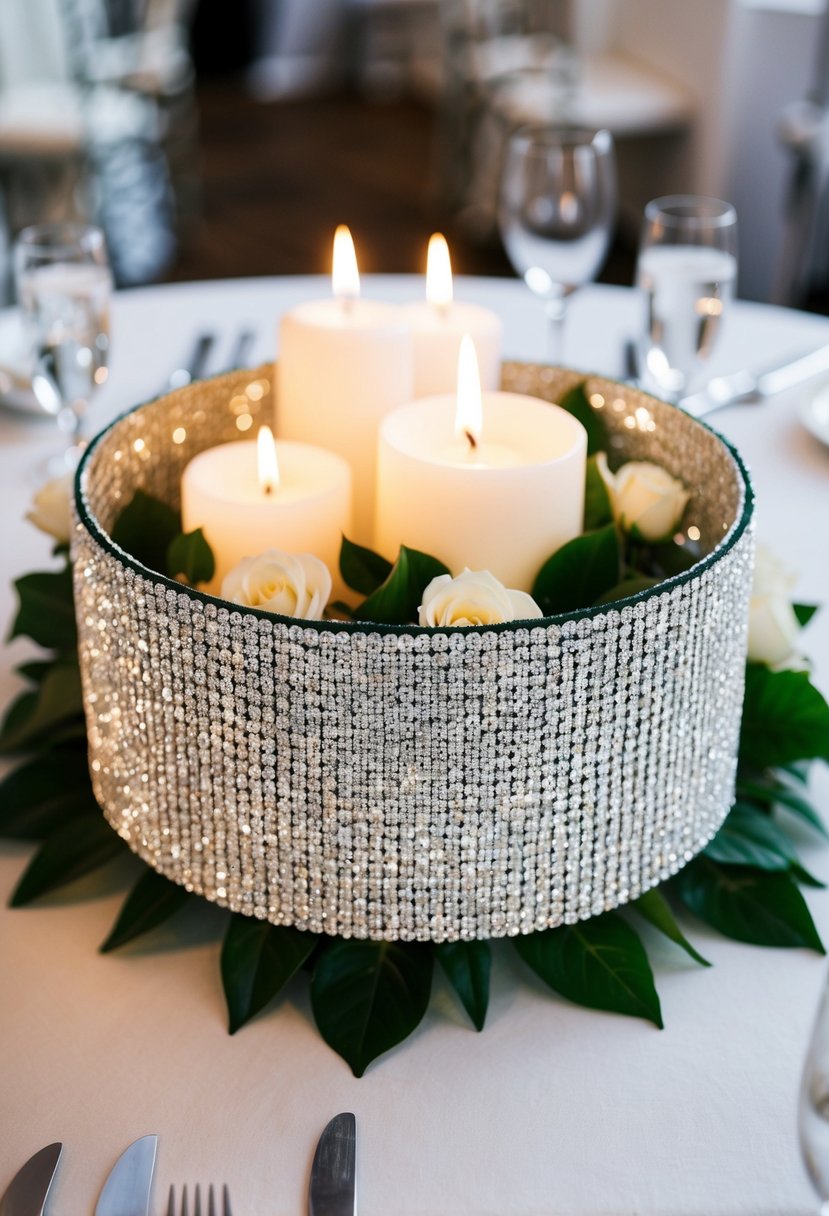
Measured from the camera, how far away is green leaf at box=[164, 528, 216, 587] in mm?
597

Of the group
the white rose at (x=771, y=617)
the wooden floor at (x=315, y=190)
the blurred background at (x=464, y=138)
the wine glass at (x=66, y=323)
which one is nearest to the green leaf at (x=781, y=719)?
the white rose at (x=771, y=617)

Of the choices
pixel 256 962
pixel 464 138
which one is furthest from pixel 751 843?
pixel 464 138

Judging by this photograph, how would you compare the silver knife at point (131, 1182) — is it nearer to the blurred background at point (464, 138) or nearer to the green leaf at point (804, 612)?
the green leaf at point (804, 612)

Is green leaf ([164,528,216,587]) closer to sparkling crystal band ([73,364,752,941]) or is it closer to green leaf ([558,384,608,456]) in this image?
sparkling crystal band ([73,364,752,941])

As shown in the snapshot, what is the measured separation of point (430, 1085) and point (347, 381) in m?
0.35

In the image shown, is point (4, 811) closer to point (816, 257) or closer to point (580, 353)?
point (580, 353)

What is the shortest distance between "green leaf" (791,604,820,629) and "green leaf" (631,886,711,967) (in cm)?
22

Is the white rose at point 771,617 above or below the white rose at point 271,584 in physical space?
below

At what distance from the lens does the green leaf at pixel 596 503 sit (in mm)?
663

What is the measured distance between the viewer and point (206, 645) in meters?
0.49

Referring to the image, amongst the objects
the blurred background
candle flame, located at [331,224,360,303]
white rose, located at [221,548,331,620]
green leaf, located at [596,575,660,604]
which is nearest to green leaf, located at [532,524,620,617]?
green leaf, located at [596,575,660,604]

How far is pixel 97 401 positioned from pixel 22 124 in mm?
2524

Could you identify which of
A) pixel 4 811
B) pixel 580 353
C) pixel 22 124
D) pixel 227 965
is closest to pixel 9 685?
pixel 4 811

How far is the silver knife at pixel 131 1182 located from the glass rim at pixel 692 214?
84 cm
